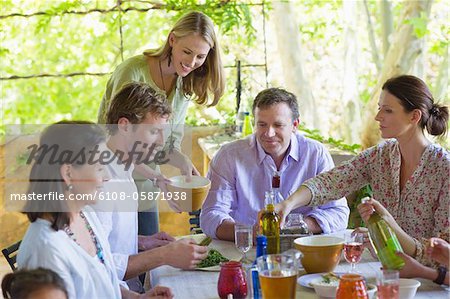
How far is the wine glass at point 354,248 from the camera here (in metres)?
2.14

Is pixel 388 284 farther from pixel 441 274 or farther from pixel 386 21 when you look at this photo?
pixel 386 21

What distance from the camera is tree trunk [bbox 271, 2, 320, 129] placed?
7.32 metres

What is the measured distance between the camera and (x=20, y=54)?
22.8 ft

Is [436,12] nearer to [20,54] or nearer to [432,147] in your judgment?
[20,54]

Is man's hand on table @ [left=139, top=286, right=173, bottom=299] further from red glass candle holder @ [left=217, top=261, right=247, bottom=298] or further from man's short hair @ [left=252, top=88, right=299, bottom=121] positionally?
man's short hair @ [left=252, top=88, right=299, bottom=121]

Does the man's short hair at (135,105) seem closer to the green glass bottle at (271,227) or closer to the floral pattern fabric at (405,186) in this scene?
the green glass bottle at (271,227)

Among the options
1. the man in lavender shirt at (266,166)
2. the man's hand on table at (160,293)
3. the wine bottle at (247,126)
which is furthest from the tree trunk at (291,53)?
the man's hand on table at (160,293)

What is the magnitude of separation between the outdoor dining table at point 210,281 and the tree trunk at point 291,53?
502cm

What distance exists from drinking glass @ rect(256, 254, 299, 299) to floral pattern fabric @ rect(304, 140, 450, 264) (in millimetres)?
615

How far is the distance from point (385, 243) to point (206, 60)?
4.87ft

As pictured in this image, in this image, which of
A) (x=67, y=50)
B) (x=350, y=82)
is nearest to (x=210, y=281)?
(x=67, y=50)

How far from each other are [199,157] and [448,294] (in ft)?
11.0

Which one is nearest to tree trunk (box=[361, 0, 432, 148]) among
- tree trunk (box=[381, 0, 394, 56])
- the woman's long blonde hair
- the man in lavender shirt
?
tree trunk (box=[381, 0, 394, 56])

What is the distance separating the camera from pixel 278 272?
1794mm
